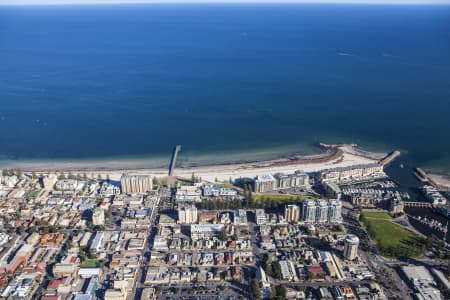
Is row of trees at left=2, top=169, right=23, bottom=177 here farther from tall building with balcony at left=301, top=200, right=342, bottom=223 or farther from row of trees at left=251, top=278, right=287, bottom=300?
tall building with balcony at left=301, top=200, right=342, bottom=223

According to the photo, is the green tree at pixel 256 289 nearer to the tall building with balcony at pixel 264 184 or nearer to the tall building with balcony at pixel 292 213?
the tall building with balcony at pixel 292 213

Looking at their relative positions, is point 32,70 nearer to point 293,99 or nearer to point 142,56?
point 142,56

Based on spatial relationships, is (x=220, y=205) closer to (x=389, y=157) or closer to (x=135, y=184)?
(x=135, y=184)

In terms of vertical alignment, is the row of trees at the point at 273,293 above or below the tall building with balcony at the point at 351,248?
below

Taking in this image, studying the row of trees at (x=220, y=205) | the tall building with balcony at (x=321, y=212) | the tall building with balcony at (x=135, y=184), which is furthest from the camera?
the tall building with balcony at (x=135, y=184)

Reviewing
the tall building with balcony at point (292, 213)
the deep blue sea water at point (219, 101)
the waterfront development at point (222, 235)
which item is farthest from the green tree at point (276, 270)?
the deep blue sea water at point (219, 101)

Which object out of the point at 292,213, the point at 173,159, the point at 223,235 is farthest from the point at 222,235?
the point at 173,159
